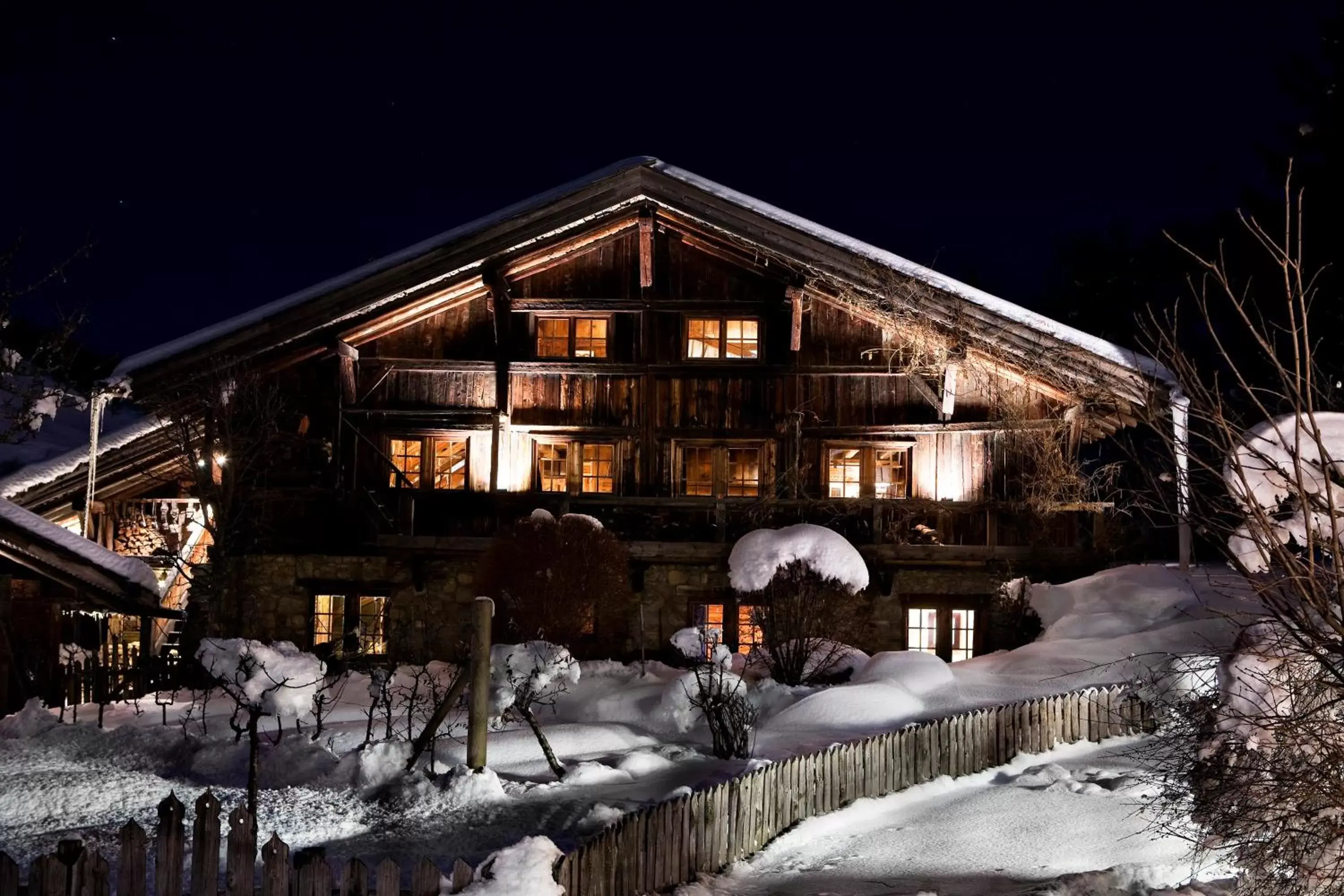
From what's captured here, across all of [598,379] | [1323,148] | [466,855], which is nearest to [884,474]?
[598,379]

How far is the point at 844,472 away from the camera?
22016 millimetres

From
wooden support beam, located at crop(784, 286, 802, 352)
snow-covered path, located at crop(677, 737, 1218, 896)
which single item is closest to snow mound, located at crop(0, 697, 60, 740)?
snow-covered path, located at crop(677, 737, 1218, 896)

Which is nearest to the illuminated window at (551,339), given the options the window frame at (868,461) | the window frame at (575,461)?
the window frame at (575,461)

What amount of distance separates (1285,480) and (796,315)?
1577 cm

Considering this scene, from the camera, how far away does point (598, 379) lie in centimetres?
2230

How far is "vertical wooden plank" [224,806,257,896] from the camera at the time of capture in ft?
22.2

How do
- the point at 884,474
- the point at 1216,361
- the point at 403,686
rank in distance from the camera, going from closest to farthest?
the point at 403,686 → the point at 884,474 → the point at 1216,361

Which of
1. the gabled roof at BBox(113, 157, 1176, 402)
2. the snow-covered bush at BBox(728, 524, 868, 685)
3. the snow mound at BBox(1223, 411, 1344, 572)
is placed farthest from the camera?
the gabled roof at BBox(113, 157, 1176, 402)

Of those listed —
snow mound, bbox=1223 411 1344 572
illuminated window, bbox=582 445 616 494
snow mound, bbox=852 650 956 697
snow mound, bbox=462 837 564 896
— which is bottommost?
snow mound, bbox=852 650 956 697

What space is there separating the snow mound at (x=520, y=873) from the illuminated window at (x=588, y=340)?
15756 millimetres

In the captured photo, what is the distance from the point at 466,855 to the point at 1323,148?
97.9ft

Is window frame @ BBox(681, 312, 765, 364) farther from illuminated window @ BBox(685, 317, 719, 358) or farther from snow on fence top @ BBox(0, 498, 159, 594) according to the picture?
snow on fence top @ BBox(0, 498, 159, 594)

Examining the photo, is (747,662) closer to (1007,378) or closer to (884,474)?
(884,474)

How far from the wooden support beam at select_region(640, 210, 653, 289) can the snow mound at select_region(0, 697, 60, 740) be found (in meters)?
12.6
